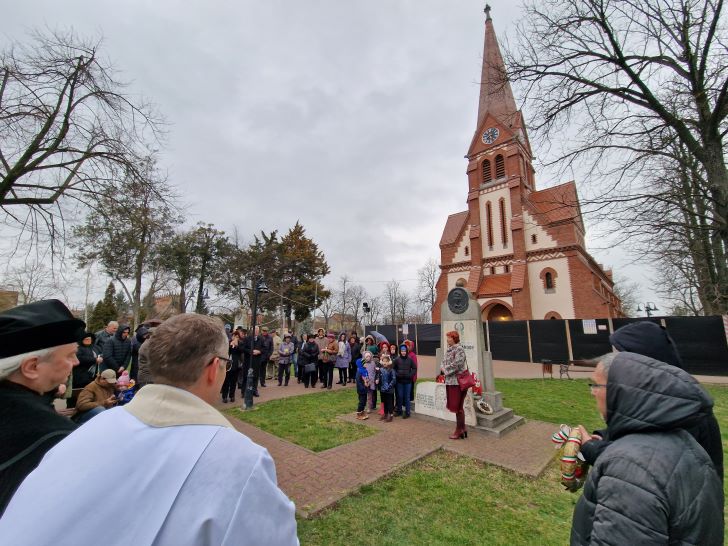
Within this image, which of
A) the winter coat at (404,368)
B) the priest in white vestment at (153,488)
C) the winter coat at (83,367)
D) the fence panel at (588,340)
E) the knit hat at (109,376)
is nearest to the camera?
the priest in white vestment at (153,488)

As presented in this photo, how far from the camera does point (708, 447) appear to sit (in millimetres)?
1906

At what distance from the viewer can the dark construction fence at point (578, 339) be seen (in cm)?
1530

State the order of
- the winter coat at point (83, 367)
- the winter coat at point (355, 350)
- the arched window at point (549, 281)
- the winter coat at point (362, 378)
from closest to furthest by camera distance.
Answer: the winter coat at point (83, 367) → the winter coat at point (362, 378) → the winter coat at point (355, 350) → the arched window at point (549, 281)

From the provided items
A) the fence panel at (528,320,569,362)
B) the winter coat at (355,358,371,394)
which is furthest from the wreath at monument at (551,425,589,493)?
the fence panel at (528,320,569,362)

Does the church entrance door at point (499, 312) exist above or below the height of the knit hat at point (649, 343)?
above

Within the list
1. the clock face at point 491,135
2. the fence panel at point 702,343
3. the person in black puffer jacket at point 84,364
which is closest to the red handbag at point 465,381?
the person in black puffer jacket at point 84,364

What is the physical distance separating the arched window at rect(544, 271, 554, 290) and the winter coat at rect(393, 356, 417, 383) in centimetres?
2387

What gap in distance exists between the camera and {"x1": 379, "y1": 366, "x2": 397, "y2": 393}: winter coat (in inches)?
307

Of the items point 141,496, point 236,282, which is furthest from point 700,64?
point 236,282

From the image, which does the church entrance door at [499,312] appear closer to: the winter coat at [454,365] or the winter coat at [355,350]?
the winter coat at [355,350]

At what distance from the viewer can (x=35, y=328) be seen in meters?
1.74

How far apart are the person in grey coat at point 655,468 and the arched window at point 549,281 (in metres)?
29.1

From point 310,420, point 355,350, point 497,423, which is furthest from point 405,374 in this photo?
point 355,350

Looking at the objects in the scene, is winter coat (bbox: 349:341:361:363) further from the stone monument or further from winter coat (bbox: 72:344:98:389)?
winter coat (bbox: 72:344:98:389)
